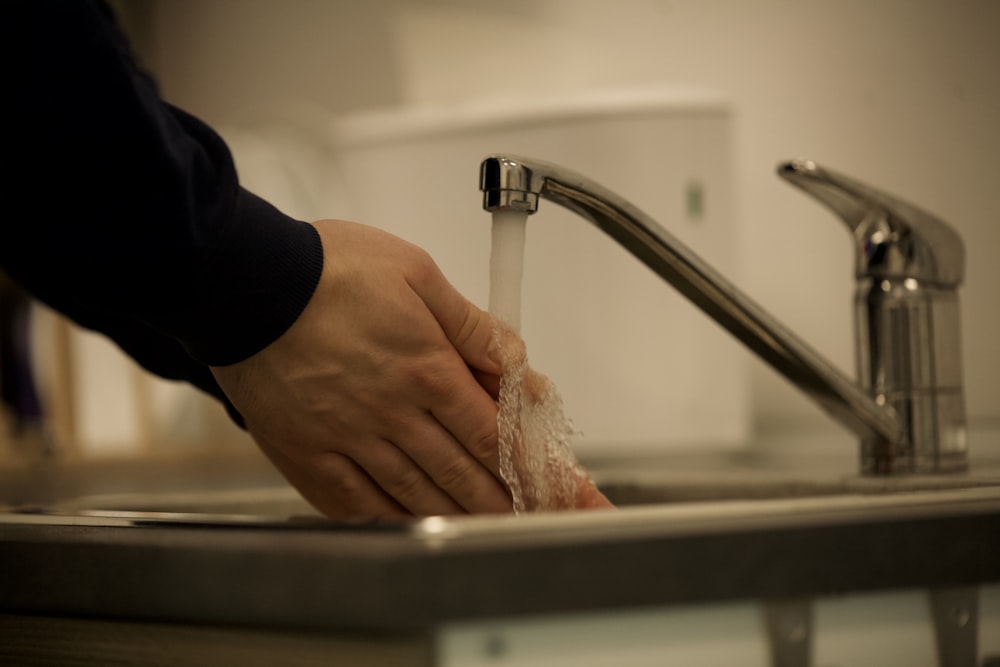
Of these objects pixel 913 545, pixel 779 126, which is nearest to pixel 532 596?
pixel 913 545

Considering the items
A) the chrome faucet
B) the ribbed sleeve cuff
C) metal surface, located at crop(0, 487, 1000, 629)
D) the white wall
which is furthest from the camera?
the white wall

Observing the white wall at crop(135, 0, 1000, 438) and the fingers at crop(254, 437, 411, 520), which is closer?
the fingers at crop(254, 437, 411, 520)

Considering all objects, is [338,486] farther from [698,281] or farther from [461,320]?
[698,281]

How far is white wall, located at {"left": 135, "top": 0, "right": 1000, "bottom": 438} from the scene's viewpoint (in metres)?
0.97

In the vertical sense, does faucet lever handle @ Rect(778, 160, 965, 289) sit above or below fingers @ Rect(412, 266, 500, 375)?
above

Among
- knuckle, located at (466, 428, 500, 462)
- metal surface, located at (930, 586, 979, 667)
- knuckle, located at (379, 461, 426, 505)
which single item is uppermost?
knuckle, located at (466, 428, 500, 462)

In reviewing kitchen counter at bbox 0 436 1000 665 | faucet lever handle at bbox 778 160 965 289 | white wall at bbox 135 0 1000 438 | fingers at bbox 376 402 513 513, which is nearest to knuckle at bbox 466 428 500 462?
fingers at bbox 376 402 513 513

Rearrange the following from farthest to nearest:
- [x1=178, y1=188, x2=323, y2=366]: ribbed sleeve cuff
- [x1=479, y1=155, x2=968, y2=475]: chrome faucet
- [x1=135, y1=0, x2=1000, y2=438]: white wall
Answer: [x1=135, y1=0, x2=1000, y2=438]: white wall
[x1=479, y1=155, x2=968, y2=475]: chrome faucet
[x1=178, y1=188, x2=323, y2=366]: ribbed sleeve cuff

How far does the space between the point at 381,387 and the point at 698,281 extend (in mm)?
168

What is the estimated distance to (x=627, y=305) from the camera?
1.04 metres

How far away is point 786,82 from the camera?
1124mm

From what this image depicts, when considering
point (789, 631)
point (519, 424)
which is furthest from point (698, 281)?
point (789, 631)


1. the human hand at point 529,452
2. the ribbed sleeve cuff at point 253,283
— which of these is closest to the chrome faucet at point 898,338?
the human hand at point 529,452

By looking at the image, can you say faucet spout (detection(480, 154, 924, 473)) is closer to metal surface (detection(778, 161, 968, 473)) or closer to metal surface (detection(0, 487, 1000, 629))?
metal surface (detection(778, 161, 968, 473))
